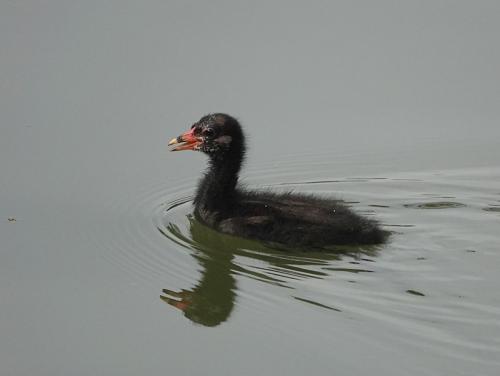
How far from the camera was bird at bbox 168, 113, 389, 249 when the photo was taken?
31.6ft

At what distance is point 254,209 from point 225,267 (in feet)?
3.26

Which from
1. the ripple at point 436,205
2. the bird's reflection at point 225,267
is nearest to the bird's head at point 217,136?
the bird's reflection at point 225,267

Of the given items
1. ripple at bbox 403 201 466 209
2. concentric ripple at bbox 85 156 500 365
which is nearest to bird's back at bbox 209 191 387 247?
concentric ripple at bbox 85 156 500 365

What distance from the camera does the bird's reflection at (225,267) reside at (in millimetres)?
8414

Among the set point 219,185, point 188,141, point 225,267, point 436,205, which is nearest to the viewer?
point 225,267

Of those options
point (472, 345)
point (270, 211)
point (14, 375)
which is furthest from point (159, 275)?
point (472, 345)

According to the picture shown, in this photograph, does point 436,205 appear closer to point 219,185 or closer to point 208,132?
point 219,185

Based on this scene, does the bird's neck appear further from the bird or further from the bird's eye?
the bird's eye

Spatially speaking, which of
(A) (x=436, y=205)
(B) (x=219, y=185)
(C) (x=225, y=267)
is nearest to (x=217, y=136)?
(B) (x=219, y=185)

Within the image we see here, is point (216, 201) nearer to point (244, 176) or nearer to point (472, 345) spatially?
point (244, 176)

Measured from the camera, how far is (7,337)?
7.66m

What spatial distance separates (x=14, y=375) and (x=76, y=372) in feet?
1.36

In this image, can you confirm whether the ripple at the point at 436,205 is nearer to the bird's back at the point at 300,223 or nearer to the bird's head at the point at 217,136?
the bird's back at the point at 300,223

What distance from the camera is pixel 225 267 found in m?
9.24
